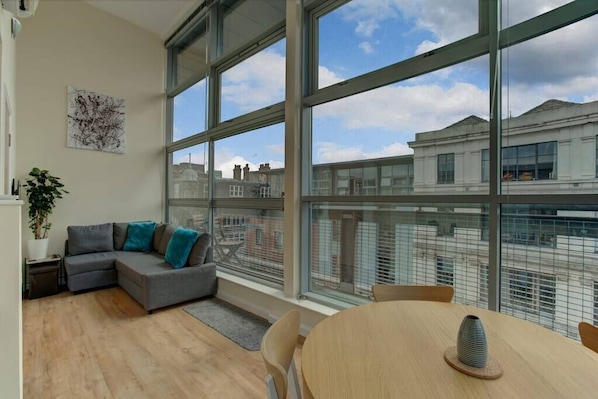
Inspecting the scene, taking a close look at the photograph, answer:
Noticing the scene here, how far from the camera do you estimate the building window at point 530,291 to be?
1.65 m

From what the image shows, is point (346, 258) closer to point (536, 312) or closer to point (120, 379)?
point (536, 312)

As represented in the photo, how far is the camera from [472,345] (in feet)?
2.88

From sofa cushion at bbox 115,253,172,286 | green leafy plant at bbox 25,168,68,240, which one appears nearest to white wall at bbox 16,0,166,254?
green leafy plant at bbox 25,168,68,240

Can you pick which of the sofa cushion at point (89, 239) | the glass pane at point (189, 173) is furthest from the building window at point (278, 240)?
the sofa cushion at point (89, 239)

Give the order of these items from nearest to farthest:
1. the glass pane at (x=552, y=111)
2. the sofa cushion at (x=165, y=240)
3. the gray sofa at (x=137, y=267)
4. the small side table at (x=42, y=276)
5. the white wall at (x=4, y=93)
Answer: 1. the glass pane at (x=552, y=111)
2. the white wall at (x=4, y=93)
3. the gray sofa at (x=137, y=267)
4. the small side table at (x=42, y=276)
5. the sofa cushion at (x=165, y=240)

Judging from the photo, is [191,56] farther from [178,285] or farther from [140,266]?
[178,285]

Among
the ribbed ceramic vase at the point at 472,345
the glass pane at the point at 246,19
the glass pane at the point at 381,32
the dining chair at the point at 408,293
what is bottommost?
the dining chair at the point at 408,293

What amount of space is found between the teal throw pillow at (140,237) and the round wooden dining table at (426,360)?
4.17 m

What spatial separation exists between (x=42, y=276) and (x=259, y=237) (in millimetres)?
2868

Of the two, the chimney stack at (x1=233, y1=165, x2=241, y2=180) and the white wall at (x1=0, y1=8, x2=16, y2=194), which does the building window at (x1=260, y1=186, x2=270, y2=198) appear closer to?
the chimney stack at (x1=233, y1=165, x2=241, y2=180)

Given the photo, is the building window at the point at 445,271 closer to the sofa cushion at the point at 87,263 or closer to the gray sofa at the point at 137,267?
the gray sofa at the point at 137,267

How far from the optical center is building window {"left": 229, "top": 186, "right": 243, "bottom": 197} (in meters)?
3.75

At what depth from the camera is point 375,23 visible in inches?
95.3

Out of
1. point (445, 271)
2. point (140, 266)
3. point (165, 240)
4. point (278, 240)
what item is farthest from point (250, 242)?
point (445, 271)
